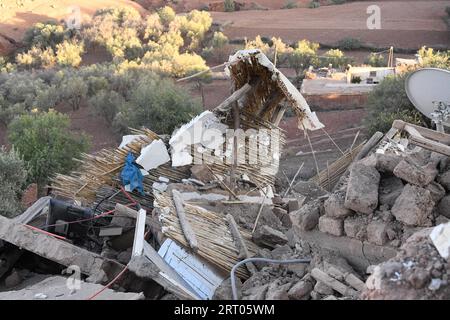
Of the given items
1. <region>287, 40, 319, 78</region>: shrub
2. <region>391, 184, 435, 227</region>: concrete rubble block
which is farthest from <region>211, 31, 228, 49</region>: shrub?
<region>391, 184, 435, 227</region>: concrete rubble block

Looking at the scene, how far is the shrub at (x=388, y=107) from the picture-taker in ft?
52.4

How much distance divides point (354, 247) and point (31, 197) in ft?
31.0

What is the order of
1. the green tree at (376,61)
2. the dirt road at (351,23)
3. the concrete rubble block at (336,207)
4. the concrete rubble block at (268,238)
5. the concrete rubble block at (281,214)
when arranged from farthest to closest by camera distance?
the dirt road at (351,23), the green tree at (376,61), the concrete rubble block at (281,214), the concrete rubble block at (268,238), the concrete rubble block at (336,207)

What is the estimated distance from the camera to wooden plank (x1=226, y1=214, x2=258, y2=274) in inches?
229

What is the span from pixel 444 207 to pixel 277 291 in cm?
150

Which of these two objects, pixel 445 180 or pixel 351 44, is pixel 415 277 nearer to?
pixel 445 180

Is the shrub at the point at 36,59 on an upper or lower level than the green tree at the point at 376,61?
upper

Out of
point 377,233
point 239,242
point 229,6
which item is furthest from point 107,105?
point 229,6

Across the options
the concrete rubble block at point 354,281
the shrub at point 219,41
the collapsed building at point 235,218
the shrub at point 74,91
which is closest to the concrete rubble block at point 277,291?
the collapsed building at point 235,218

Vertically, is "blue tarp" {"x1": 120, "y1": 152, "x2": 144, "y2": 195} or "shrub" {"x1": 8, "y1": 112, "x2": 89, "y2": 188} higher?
"blue tarp" {"x1": 120, "y1": 152, "x2": 144, "y2": 195}

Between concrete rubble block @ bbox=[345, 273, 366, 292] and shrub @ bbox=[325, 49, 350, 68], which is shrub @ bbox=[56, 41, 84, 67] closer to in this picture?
shrub @ bbox=[325, 49, 350, 68]

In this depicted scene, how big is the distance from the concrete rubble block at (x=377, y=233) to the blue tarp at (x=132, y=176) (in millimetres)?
4226

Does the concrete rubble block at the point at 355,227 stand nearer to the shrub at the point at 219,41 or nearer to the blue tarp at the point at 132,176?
the blue tarp at the point at 132,176

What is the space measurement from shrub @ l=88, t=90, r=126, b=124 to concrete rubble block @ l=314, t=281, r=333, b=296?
1736cm
